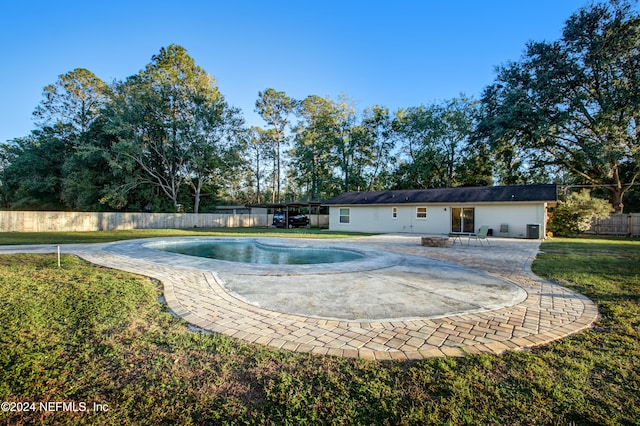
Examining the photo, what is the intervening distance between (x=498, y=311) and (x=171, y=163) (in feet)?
94.8

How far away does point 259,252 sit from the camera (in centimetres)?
1120

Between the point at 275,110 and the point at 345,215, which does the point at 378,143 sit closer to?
the point at 275,110

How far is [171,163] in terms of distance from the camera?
26.8 m

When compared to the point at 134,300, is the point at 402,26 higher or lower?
higher

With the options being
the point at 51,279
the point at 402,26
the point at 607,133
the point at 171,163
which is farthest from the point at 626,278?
the point at 171,163

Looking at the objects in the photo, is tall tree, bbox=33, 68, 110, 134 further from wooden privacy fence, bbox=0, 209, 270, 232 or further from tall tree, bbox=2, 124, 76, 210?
wooden privacy fence, bbox=0, 209, 270, 232

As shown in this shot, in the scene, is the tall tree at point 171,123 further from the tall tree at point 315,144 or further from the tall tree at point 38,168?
the tall tree at point 315,144

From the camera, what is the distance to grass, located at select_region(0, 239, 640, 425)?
1700 millimetres

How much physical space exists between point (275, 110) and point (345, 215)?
18.8m

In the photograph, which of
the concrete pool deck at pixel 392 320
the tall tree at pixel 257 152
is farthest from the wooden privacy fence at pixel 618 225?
the tall tree at pixel 257 152

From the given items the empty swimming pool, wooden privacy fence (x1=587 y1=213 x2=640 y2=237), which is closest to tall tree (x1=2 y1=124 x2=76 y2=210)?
the empty swimming pool

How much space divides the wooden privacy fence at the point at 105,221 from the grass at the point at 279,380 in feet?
63.6

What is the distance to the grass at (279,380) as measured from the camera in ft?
5.58

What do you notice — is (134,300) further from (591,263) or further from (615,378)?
(591,263)
